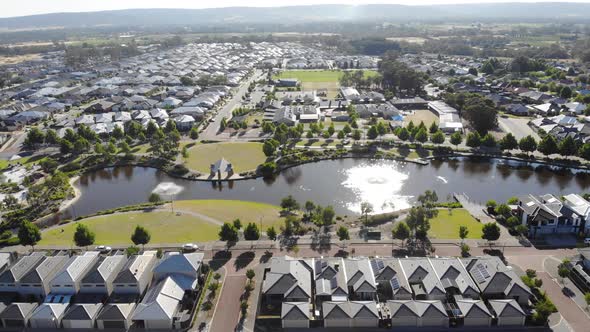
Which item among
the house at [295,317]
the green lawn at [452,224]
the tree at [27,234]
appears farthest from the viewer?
the green lawn at [452,224]

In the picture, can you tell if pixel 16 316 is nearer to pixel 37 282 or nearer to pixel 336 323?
pixel 37 282

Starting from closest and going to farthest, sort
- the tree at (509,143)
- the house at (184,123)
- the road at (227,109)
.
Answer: the tree at (509,143), the road at (227,109), the house at (184,123)


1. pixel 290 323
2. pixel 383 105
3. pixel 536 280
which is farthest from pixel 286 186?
pixel 383 105

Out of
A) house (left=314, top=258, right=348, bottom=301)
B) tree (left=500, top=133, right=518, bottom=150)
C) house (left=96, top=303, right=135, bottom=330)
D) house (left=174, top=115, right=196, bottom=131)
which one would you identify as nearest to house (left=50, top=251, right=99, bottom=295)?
house (left=96, top=303, right=135, bottom=330)

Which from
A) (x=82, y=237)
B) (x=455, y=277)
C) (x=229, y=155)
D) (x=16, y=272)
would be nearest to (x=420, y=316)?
(x=455, y=277)

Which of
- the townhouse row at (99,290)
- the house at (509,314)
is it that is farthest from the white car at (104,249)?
the house at (509,314)

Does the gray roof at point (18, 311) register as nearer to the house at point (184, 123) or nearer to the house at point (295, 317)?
the house at point (295, 317)

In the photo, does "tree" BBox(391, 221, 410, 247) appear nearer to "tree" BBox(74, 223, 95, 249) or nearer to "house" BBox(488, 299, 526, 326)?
"house" BBox(488, 299, 526, 326)
